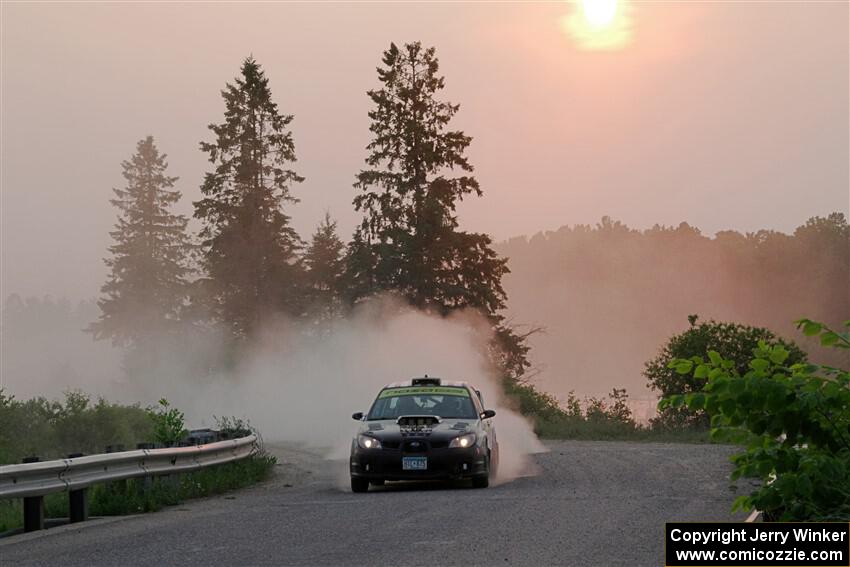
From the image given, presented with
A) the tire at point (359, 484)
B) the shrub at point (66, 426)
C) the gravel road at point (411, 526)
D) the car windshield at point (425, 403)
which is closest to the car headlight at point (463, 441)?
the gravel road at point (411, 526)

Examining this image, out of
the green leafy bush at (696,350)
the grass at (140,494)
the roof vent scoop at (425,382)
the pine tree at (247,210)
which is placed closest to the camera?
the grass at (140,494)

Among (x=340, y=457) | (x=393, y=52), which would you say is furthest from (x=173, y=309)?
(x=340, y=457)

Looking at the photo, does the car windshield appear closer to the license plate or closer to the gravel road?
the gravel road

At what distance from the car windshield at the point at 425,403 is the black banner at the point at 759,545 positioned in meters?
13.1

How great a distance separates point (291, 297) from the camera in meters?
A: 80.1

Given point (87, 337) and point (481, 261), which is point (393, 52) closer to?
point (481, 261)

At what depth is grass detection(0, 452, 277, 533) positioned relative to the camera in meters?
16.4

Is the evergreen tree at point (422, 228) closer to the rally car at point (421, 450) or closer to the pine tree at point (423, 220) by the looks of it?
the pine tree at point (423, 220)

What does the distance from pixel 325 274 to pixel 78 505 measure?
75247 mm

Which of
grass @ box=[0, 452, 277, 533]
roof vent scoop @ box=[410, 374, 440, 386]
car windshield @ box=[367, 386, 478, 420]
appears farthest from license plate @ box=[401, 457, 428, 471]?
grass @ box=[0, 452, 277, 533]

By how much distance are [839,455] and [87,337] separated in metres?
135

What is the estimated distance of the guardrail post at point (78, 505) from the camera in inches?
601

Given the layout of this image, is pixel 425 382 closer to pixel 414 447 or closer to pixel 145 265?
pixel 414 447

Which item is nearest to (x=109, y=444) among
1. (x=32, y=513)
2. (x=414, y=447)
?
(x=414, y=447)
